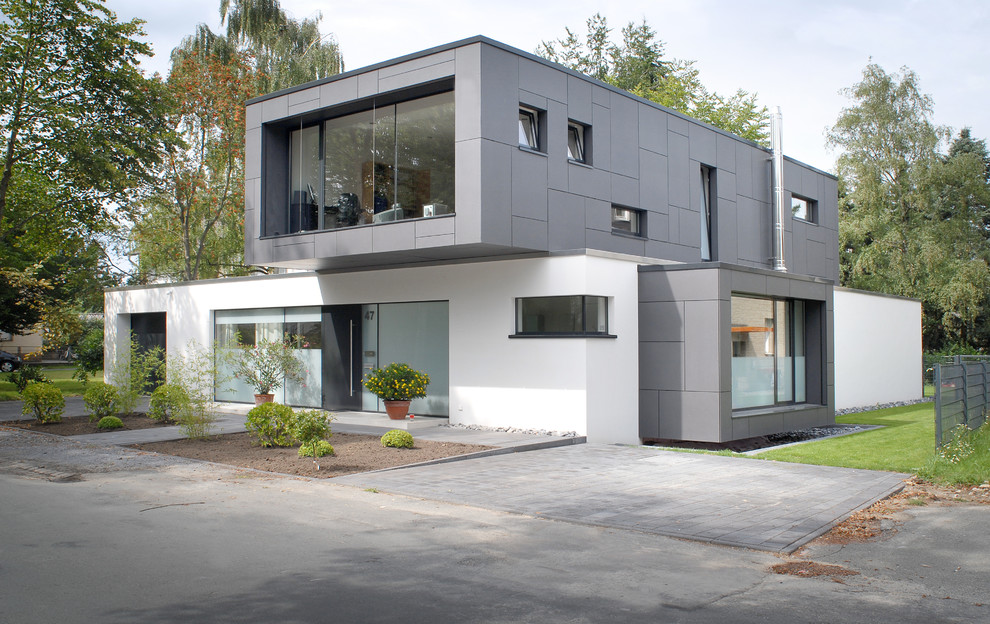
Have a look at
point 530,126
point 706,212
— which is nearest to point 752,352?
point 706,212

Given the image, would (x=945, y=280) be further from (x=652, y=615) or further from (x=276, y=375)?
(x=652, y=615)

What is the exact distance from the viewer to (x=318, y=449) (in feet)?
36.1

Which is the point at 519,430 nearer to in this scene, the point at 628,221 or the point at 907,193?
the point at 628,221

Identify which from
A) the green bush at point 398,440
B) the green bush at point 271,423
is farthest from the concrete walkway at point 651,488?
the green bush at point 271,423

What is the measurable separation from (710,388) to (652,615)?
31.3 ft

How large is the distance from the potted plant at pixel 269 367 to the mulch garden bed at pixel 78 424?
269 centimetres

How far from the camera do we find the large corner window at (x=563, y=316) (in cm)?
1407

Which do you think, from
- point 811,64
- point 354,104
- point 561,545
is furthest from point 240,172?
point 561,545

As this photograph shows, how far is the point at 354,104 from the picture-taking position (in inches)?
620

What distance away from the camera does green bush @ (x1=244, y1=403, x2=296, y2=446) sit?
1226 cm

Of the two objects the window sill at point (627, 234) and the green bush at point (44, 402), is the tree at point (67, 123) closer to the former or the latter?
the green bush at point (44, 402)

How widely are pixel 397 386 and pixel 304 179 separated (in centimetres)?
492

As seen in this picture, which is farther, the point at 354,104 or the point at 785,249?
the point at 785,249

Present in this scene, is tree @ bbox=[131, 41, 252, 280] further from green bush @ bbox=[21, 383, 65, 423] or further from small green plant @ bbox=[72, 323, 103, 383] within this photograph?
green bush @ bbox=[21, 383, 65, 423]
